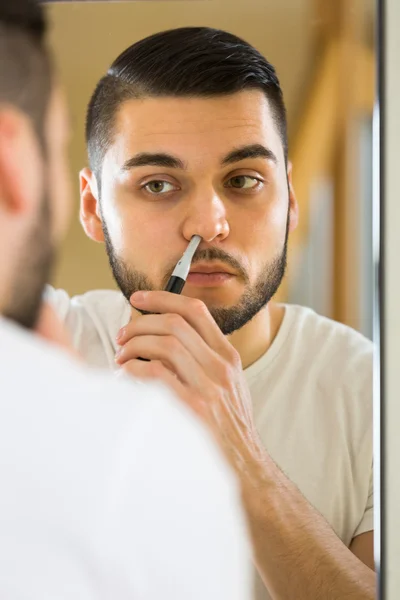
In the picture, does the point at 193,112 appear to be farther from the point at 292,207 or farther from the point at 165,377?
Result: the point at 165,377

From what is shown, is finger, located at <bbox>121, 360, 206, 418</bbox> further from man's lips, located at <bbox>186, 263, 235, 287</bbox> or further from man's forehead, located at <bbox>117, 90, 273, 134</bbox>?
man's forehead, located at <bbox>117, 90, 273, 134</bbox>

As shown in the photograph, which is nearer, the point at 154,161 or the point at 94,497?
the point at 94,497

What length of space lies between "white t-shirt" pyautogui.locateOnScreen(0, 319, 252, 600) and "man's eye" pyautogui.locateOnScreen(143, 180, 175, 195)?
9.5 inches

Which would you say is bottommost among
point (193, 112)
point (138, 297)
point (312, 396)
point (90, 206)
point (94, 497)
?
point (94, 497)

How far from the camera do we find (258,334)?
872 mm

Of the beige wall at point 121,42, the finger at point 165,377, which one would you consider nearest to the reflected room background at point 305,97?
the beige wall at point 121,42

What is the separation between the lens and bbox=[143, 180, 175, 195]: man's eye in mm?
856

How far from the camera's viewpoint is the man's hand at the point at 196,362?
0.83 m

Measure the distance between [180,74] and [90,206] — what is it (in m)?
0.19

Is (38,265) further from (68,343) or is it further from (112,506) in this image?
(112,506)

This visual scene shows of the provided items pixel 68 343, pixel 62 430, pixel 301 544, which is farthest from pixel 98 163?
pixel 301 544

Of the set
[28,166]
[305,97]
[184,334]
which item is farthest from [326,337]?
[28,166]
